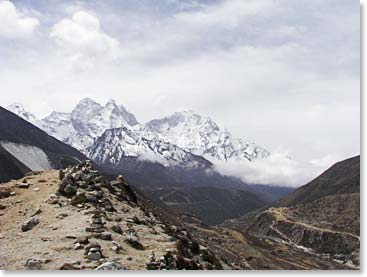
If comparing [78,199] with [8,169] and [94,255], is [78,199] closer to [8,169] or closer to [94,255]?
[94,255]

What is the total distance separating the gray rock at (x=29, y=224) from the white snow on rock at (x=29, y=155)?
94.4 metres

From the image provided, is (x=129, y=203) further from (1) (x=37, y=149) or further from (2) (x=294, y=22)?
(1) (x=37, y=149)

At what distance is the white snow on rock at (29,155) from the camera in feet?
341

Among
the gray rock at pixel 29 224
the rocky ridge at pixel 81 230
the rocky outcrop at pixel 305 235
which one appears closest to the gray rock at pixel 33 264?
the rocky ridge at pixel 81 230

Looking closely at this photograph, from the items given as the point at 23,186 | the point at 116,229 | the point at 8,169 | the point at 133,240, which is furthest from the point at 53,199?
the point at 8,169

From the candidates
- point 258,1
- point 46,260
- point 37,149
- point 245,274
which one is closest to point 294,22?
point 258,1

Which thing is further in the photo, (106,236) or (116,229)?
(116,229)

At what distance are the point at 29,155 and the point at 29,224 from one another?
103459 millimetres

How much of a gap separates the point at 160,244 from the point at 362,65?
5.47 metres

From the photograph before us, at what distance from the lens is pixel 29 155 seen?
361 ft

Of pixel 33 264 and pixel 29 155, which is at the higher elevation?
pixel 29 155

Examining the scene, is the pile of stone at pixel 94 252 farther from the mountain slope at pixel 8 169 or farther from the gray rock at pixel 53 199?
the mountain slope at pixel 8 169

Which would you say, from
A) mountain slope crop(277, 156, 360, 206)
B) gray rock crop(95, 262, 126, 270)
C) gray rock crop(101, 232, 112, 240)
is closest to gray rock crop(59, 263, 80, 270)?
gray rock crop(95, 262, 126, 270)

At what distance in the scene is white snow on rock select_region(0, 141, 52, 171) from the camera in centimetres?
10396
